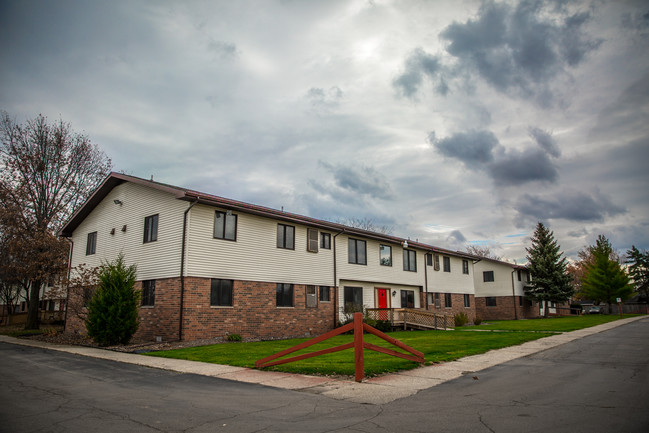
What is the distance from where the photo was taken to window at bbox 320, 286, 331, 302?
24359 mm

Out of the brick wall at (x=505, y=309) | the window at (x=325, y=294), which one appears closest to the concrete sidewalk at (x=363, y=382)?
the window at (x=325, y=294)

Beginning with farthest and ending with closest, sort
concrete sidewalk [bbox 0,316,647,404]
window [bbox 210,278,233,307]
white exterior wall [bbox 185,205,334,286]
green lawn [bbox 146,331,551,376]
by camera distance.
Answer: window [bbox 210,278,233,307] < white exterior wall [bbox 185,205,334,286] < green lawn [bbox 146,331,551,376] < concrete sidewalk [bbox 0,316,647,404]

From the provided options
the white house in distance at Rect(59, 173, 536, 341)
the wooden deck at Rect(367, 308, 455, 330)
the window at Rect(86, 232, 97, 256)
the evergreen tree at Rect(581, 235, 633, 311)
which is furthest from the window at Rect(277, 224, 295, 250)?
the evergreen tree at Rect(581, 235, 633, 311)

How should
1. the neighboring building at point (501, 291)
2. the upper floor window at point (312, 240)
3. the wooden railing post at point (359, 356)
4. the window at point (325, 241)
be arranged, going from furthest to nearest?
the neighboring building at point (501, 291) < the window at point (325, 241) < the upper floor window at point (312, 240) < the wooden railing post at point (359, 356)

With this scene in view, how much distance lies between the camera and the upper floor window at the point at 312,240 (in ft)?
78.1

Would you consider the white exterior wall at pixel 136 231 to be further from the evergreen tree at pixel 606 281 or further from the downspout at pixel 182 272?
the evergreen tree at pixel 606 281

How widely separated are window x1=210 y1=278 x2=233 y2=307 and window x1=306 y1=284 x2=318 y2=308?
16.1ft

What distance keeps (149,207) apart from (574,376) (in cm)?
1826

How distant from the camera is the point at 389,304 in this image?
96.9 ft

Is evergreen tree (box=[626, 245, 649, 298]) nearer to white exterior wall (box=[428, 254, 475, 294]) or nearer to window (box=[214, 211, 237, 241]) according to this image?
white exterior wall (box=[428, 254, 475, 294])

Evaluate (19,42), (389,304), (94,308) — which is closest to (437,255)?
(389,304)

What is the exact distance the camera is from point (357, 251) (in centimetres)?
2727

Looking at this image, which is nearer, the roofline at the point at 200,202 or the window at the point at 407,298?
the roofline at the point at 200,202

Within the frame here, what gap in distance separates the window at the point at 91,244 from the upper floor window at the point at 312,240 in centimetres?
1187
